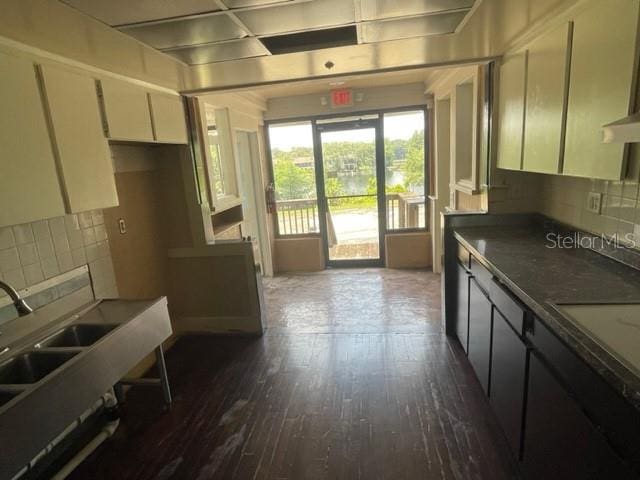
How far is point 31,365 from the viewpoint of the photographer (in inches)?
70.1

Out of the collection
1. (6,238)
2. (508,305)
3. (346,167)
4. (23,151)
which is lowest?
(508,305)

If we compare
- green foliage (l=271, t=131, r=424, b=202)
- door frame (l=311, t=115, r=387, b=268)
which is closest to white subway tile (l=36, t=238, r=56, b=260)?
green foliage (l=271, t=131, r=424, b=202)

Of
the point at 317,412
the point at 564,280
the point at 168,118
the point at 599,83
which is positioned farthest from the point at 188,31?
the point at 317,412

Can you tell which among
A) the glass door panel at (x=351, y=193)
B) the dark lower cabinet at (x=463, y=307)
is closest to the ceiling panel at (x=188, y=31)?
the dark lower cabinet at (x=463, y=307)

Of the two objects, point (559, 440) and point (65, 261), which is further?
point (65, 261)

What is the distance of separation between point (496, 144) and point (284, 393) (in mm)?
2412

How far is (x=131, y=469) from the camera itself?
1.96 m

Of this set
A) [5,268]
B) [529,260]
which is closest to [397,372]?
[529,260]

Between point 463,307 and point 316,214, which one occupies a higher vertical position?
point 316,214

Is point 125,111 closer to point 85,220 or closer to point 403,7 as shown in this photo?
point 85,220

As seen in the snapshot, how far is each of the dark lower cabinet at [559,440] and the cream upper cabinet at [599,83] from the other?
0.90 meters

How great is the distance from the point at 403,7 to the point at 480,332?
6.08ft

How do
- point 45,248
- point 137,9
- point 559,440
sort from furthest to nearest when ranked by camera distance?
point 45,248, point 137,9, point 559,440

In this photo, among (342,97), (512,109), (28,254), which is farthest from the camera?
(342,97)
